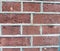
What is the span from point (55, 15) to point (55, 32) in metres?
0.13

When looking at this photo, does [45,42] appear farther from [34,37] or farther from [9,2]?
[9,2]

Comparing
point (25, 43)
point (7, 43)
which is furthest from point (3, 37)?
point (25, 43)

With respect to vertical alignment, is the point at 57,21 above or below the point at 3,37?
above

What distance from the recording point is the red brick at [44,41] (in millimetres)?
1157

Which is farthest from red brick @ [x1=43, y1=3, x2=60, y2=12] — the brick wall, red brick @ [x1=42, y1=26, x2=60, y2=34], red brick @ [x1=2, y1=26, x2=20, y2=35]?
red brick @ [x1=2, y1=26, x2=20, y2=35]

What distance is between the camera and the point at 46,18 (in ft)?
3.78

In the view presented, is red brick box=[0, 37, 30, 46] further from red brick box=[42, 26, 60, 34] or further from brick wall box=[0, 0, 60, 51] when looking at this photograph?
red brick box=[42, 26, 60, 34]

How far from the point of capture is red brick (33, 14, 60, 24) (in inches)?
45.1

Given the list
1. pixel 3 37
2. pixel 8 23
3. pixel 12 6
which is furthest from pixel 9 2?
pixel 3 37

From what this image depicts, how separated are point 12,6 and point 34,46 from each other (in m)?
0.36

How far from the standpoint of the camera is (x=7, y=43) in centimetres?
115

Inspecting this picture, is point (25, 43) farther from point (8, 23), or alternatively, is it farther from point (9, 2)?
point (9, 2)

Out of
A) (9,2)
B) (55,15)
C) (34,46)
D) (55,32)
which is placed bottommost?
(34,46)

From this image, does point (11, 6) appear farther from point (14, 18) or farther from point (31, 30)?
point (31, 30)
